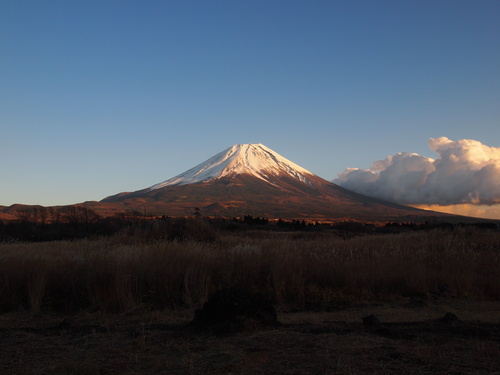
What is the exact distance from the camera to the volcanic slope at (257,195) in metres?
105

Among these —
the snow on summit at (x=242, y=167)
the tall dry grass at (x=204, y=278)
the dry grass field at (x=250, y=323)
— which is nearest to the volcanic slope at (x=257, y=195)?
the snow on summit at (x=242, y=167)

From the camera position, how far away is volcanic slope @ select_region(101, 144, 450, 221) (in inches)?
4119

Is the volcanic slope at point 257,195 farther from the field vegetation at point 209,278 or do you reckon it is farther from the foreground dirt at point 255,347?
the foreground dirt at point 255,347

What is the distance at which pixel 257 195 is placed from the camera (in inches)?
5084

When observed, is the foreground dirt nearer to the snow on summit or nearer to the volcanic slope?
the volcanic slope

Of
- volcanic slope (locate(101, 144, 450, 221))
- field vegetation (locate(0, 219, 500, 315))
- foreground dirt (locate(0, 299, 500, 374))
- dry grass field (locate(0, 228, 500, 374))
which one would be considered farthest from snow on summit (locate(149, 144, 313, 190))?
foreground dirt (locate(0, 299, 500, 374))

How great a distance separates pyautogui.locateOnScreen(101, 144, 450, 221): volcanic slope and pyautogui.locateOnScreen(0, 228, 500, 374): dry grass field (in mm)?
74538

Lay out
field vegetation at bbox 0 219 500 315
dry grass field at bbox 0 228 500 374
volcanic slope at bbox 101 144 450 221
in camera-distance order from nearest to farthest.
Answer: dry grass field at bbox 0 228 500 374 < field vegetation at bbox 0 219 500 315 < volcanic slope at bbox 101 144 450 221

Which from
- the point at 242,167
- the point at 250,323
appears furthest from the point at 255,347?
the point at 242,167

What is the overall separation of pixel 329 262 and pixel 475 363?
594cm

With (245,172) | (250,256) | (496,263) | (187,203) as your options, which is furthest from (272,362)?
(245,172)

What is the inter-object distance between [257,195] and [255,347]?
125 metres

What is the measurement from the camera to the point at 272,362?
413 centimetres

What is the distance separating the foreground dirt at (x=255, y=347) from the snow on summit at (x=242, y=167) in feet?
486
